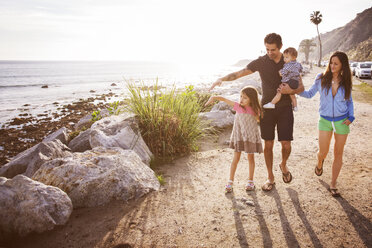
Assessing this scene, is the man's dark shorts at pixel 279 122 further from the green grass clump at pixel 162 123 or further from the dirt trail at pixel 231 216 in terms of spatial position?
the green grass clump at pixel 162 123

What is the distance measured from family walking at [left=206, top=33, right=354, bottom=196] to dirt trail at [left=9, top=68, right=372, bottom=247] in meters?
0.34

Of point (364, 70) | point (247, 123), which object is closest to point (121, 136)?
point (247, 123)

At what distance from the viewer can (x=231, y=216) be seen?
11.4 ft

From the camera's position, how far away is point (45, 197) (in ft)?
10.3

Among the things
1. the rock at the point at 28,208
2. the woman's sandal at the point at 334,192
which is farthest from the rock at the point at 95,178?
the woman's sandal at the point at 334,192

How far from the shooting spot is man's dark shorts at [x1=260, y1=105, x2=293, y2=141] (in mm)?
3867

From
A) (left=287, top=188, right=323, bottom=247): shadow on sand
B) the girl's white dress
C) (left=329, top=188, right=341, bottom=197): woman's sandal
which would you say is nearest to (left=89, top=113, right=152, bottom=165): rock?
the girl's white dress

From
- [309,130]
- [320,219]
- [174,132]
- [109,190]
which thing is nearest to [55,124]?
[174,132]

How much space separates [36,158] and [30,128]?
881cm

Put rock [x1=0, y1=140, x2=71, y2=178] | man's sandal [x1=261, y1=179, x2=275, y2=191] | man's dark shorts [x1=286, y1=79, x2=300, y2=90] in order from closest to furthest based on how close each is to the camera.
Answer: man's dark shorts [x1=286, y1=79, x2=300, y2=90] → man's sandal [x1=261, y1=179, x2=275, y2=191] → rock [x1=0, y1=140, x2=71, y2=178]

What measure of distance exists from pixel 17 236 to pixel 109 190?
126 cm

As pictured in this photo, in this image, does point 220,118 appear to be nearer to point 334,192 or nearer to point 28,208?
point 334,192

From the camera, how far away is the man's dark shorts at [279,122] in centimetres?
387

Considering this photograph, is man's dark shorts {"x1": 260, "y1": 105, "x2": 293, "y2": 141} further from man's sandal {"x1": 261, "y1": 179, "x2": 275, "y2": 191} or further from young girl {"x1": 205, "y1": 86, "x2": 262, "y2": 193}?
man's sandal {"x1": 261, "y1": 179, "x2": 275, "y2": 191}
